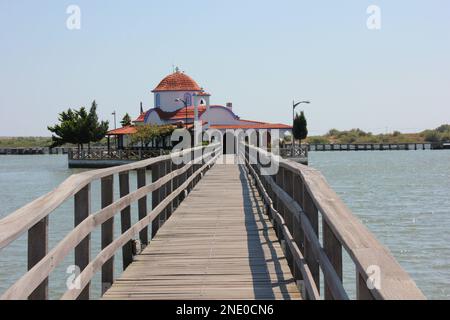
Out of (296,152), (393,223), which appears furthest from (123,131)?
(393,223)

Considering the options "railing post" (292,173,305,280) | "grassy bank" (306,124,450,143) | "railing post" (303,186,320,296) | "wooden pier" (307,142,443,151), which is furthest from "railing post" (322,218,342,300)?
"grassy bank" (306,124,450,143)

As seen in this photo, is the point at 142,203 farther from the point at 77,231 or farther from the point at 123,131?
the point at 123,131

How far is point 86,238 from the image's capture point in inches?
221

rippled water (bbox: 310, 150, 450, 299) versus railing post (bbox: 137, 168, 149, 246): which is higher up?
railing post (bbox: 137, 168, 149, 246)

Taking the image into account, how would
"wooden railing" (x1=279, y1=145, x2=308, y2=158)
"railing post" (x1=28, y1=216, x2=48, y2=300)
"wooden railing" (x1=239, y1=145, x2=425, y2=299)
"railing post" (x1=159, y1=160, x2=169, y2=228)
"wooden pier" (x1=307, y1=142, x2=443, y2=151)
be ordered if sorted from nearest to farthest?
1. "wooden railing" (x1=239, y1=145, x2=425, y2=299)
2. "railing post" (x1=28, y1=216, x2=48, y2=300)
3. "railing post" (x1=159, y1=160, x2=169, y2=228)
4. "wooden railing" (x1=279, y1=145, x2=308, y2=158)
5. "wooden pier" (x1=307, y1=142, x2=443, y2=151)

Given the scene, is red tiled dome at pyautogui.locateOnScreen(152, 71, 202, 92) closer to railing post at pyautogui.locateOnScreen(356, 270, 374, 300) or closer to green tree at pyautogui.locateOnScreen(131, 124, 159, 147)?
green tree at pyautogui.locateOnScreen(131, 124, 159, 147)

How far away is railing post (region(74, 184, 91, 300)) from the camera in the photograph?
18.1 feet

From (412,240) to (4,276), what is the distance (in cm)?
1145

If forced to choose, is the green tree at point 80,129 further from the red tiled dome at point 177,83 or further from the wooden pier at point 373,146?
the wooden pier at point 373,146

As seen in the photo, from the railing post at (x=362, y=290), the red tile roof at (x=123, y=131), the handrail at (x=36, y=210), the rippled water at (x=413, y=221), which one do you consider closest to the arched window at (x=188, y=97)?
the red tile roof at (x=123, y=131)

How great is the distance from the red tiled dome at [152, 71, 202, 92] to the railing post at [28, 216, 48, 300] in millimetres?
75140

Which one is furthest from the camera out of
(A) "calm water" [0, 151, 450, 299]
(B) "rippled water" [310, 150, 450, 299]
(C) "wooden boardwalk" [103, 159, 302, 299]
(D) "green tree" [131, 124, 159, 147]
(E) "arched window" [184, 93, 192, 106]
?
(E) "arched window" [184, 93, 192, 106]
